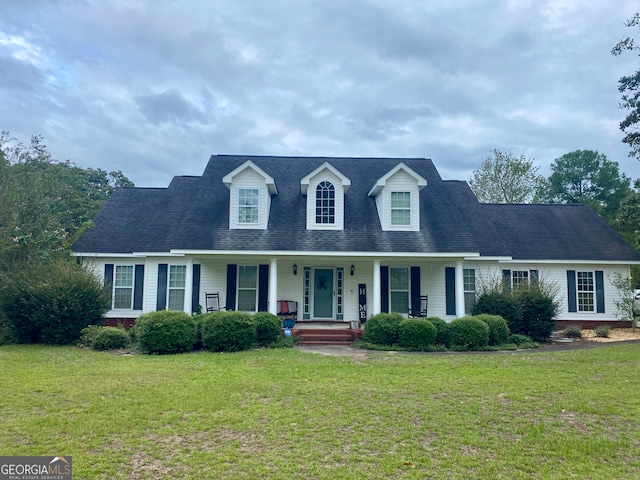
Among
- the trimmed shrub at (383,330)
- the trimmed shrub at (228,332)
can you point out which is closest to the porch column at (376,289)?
the trimmed shrub at (383,330)

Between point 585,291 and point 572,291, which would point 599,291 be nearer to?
point 585,291

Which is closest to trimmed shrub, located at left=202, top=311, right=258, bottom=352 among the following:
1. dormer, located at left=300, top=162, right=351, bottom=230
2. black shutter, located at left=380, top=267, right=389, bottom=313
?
dormer, located at left=300, top=162, right=351, bottom=230

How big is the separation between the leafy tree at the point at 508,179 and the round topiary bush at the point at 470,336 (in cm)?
2460

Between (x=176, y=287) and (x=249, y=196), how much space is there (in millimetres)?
4701

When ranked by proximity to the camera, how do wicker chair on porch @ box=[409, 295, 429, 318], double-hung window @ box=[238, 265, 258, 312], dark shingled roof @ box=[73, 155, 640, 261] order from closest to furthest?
dark shingled roof @ box=[73, 155, 640, 261], wicker chair on porch @ box=[409, 295, 429, 318], double-hung window @ box=[238, 265, 258, 312]

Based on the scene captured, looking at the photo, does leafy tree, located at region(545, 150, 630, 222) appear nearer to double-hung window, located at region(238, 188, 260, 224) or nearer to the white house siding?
the white house siding

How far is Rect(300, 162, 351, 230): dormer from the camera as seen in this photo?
629 inches

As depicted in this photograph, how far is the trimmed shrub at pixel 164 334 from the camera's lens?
1155 cm

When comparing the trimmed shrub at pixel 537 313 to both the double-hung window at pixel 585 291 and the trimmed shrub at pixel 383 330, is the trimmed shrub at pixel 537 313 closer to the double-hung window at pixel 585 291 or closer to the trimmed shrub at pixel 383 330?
the double-hung window at pixel 585 291

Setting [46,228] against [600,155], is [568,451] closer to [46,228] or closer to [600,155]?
[46,228]

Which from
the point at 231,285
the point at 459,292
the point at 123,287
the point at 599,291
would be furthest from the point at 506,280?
the point at 123,287

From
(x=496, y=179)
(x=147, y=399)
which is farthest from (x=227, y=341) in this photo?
(x=496, y=179)

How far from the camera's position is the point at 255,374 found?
8.52m
